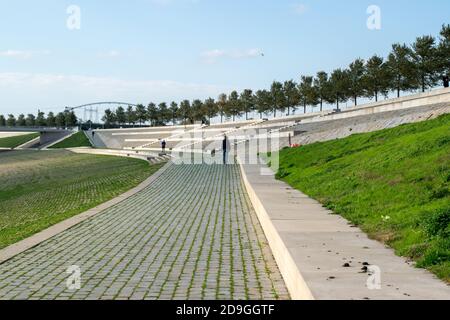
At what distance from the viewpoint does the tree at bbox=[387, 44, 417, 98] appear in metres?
61.2

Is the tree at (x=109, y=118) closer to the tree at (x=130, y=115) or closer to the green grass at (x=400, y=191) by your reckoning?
the tree at (x=130, y=115)

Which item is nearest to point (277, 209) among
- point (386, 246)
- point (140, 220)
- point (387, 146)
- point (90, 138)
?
point (140, 220)

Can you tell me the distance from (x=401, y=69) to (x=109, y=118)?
132840mm

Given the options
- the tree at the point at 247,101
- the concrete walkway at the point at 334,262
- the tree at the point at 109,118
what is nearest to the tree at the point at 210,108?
the tree at the point at 247,101

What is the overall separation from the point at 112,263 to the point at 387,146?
473 inches

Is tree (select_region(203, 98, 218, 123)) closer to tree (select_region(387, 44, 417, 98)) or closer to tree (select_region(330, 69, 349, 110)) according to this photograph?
tree (select_region(330, 69, 349, 110))

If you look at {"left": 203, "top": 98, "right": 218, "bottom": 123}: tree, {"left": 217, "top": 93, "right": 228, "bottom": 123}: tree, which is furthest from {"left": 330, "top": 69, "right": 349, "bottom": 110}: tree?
{"left": 203, "top": 98, "right": 218, "bottom": 123}: tree

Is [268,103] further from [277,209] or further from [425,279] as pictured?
[425,279]

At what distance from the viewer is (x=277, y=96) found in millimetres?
100312

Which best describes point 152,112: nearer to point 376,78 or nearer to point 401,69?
point 376,78

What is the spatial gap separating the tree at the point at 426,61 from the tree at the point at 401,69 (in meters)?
0.82

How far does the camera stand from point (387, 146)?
19.0m

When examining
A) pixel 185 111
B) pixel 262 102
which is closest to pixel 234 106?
pixel 262 102

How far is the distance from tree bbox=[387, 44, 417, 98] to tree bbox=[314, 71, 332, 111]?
49.5ft
